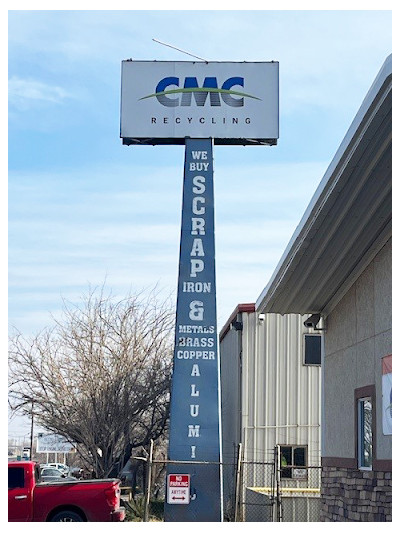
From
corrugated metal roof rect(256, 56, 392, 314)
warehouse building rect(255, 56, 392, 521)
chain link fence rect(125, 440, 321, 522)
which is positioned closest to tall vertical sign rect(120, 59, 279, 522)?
chain link fence rect(125, 440, 321, 522)

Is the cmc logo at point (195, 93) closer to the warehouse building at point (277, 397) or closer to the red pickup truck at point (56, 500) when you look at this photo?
the warehouse building at point (277, 397)

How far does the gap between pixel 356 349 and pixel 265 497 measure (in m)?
9.04

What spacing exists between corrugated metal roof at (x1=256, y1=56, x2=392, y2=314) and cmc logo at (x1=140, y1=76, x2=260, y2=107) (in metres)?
10.9

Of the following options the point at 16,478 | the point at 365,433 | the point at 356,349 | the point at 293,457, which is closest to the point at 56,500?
the point at 16,478

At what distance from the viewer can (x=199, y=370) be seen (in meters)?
25.1

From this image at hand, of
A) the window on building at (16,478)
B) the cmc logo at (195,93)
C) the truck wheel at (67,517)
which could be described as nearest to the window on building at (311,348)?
the cmc logo at (195,93)

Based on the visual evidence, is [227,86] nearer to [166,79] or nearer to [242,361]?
[166,79]

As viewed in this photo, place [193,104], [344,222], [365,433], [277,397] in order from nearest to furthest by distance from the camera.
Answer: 1. [344,222]
2. [365,433]
3. [193,104]
4. [277,397]

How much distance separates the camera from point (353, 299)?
1563 cm

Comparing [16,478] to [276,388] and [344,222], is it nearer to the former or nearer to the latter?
[344,222]

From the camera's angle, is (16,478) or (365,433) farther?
(16,478)
